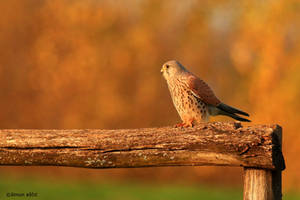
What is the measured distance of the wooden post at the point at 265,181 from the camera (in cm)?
299

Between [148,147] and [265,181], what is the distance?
86 centimetres

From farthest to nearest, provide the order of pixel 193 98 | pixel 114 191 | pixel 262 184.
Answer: pixel 114 191
pixel 193 98
pixel 262 184

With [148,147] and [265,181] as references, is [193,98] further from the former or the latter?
[265,181]

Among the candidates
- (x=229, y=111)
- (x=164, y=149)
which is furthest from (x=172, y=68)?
(x=164, y=149)

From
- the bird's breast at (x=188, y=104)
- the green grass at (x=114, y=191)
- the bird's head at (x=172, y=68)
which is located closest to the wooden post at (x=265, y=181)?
the bird's breast at (x=188, y=104)

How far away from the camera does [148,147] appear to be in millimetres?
3178

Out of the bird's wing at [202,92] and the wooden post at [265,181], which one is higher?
the bird's wing at [202,92]

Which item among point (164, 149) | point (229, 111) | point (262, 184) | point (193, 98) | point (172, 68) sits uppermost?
point (172, 68)

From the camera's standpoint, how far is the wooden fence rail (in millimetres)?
2982

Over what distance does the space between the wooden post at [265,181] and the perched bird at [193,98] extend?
3.94 ft

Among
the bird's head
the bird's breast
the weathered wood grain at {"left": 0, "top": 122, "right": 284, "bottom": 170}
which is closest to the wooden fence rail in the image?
the weathered wood grain at {"left": 0, "top": 122, "right": 284, "bottom": 170}

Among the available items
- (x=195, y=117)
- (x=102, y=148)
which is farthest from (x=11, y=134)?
(x=195, y=117)

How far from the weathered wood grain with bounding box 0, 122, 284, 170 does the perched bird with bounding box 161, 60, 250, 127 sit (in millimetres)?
1058

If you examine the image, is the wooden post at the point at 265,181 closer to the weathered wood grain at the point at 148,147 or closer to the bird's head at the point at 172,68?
the weathered wood grain at the point at 148,147
